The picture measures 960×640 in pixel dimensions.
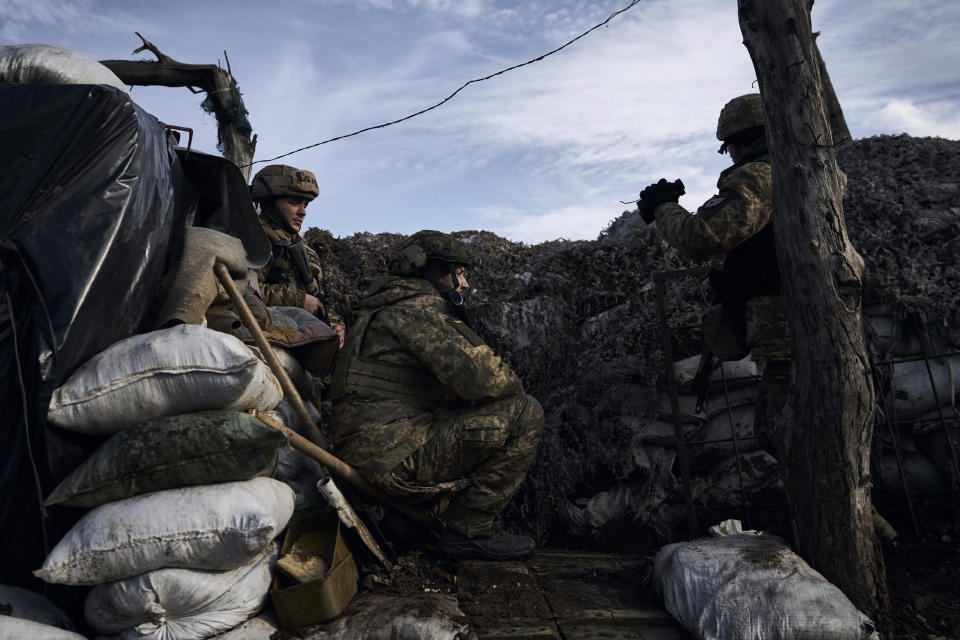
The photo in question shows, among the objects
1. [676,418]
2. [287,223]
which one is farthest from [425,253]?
[676,418]

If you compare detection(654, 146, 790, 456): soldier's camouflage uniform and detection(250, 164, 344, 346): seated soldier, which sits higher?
detection(250, 164, 344, 346): seated soldier

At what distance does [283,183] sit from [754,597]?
3.94m

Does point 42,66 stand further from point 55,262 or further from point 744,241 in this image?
point 744,241

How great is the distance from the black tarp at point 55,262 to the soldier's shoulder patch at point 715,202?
2.60 meters

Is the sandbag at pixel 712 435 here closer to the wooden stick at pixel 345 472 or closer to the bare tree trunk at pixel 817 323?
the bare tree trunk at pixel 817 323

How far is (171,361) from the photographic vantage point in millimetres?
2652

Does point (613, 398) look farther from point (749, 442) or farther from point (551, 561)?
point (551, 561)

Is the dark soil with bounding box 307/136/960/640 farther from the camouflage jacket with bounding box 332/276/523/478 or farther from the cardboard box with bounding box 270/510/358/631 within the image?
the camouflage jacket with bounding box 332/276/523/478

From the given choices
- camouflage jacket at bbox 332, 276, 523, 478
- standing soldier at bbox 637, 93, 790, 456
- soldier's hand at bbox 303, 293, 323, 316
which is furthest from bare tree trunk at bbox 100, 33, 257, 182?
standing soldier at bbox 637, 93, 790, 456

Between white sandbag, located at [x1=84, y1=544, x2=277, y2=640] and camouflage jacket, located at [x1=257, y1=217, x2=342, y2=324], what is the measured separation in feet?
7.67

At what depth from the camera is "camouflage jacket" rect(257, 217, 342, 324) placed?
468 centimetres

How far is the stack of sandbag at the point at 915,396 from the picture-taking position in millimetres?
4023

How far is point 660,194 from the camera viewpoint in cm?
369

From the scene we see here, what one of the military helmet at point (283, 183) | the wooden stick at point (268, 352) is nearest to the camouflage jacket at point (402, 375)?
the wooden stick at point (268, 352)
